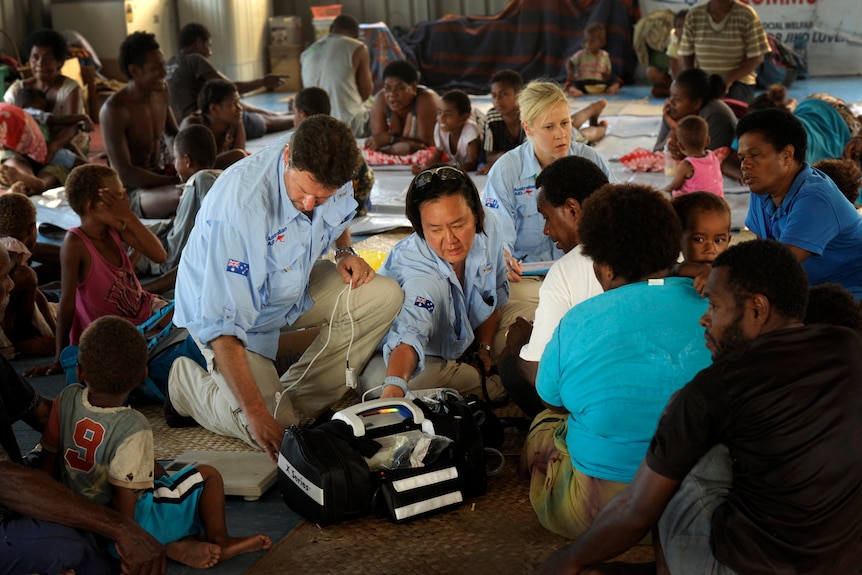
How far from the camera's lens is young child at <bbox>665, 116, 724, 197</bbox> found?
18.4 ft

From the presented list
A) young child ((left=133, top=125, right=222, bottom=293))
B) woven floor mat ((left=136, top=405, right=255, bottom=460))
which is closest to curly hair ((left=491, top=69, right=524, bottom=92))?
young child ((left=133, top=125, right=222, bottom=293))

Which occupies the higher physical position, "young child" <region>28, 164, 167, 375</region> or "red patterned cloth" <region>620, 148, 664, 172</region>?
"young child" <region>28, 164, 167, 375</region>

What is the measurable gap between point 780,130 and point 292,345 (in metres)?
1.94

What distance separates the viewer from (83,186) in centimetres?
379

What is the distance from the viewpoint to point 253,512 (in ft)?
9.27

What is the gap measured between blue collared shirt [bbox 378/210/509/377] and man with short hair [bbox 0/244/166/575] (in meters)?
1.17

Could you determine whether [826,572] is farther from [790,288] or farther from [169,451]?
[169,451]

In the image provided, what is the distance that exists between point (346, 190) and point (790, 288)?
71.3 inches

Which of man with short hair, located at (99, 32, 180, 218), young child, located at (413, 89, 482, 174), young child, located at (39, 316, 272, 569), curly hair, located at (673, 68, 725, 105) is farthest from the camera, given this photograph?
young child, located at (413, 89, 482, 174)

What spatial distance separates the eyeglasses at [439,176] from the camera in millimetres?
3223

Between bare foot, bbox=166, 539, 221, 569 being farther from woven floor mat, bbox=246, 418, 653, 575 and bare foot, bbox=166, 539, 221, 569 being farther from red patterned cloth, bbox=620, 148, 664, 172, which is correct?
red patterned cloth, bbox=620, 148, 664, 172

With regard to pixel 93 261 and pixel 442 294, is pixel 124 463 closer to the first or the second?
pixel 442 294

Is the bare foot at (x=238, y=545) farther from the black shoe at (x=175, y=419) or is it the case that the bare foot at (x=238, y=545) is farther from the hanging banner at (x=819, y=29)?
the hanging banner at (x=819, y=29)

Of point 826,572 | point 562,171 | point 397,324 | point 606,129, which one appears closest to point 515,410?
point 397,324
